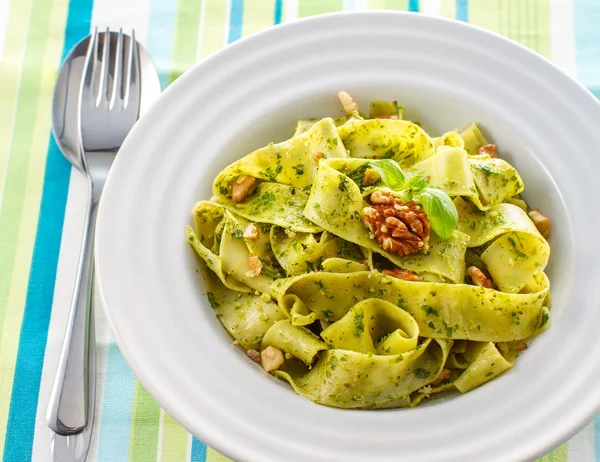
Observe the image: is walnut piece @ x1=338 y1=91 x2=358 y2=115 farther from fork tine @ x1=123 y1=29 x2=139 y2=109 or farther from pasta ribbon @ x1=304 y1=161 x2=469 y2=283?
fork tine @ x1=123 y1=29 x2=139 y2=109

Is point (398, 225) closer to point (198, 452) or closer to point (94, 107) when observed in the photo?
point (198, 452)

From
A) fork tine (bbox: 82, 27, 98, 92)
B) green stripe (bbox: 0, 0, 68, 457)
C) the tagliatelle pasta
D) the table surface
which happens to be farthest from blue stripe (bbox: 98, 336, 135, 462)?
fork tine (bbox: 82, 27, 98, 92)

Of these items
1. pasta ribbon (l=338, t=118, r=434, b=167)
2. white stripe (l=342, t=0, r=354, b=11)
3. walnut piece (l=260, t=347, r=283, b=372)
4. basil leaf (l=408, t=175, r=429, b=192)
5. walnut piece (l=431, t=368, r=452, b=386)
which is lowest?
walnut piece (l=260, t=347, r=283, b=372)

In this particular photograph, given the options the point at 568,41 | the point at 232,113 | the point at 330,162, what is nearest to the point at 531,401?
the point at 330,162

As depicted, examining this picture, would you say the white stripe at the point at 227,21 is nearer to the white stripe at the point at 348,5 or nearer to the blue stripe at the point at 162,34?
the blue stripe at the point at 162,34

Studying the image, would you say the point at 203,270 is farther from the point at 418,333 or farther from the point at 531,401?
the point at 531,401

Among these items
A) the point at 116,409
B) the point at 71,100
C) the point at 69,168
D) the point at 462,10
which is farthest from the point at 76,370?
the point at 462,10
